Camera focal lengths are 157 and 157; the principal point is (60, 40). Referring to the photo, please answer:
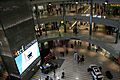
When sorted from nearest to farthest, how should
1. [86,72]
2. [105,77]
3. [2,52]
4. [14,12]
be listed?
[14,12] < [2,52] < [105,77] < [86,72]

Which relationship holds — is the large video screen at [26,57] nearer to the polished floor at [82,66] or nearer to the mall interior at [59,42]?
the mall interior at [59,42]

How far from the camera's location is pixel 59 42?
32.7 metres

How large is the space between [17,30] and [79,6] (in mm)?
18027

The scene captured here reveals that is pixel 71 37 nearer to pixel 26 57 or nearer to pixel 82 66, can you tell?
pixel 82 66

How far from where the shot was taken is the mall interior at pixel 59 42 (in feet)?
56.5

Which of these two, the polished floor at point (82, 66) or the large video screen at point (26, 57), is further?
the polished floor at point (82, 66)

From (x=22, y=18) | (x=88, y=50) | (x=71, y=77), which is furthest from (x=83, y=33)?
(x=22, y=18)

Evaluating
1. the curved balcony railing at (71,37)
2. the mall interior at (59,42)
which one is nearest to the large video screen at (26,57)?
the mall interior at (59,42)

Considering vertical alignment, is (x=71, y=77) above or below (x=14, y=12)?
below

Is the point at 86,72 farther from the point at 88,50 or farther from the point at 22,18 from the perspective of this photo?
the point at 22,18

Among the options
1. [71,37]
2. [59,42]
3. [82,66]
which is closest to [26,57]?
[82,66]

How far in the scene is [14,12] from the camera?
16578 mm

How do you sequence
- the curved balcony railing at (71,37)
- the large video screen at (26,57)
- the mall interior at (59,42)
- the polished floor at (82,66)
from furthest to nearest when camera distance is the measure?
the curved balcony railing at (71,37), the polished floor at (82,66), the large video screen at (26,57), the mall interior at (59,42)

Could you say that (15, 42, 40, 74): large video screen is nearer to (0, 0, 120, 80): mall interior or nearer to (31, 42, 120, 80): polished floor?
(0, 0, 120, 80): mall interior
